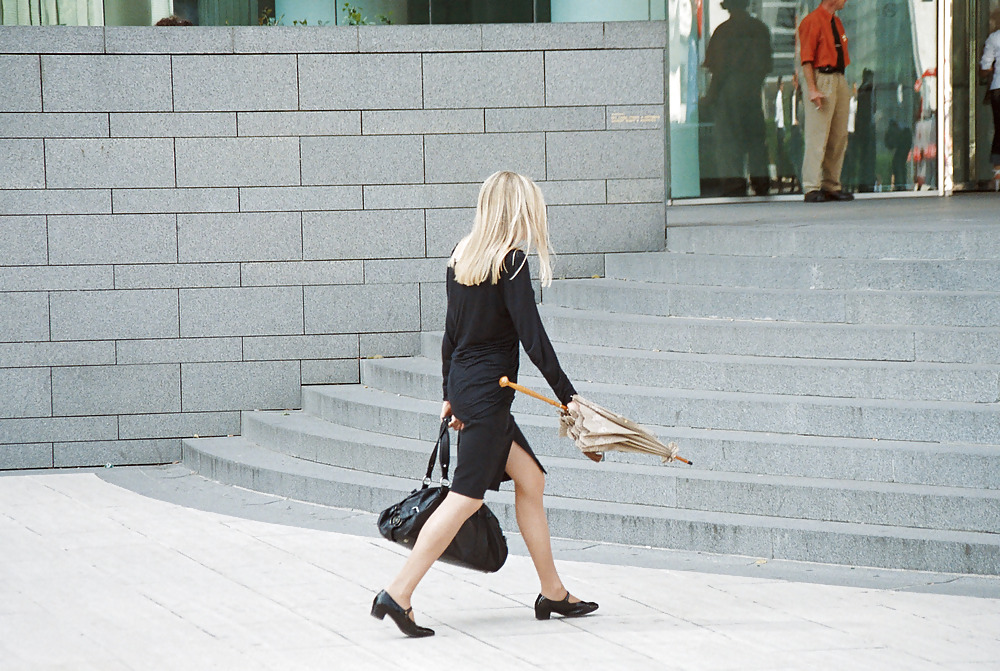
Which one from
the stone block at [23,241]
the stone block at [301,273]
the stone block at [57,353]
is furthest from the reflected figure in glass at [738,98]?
the stone block at [23,241]

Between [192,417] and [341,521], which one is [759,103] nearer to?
[192,417]

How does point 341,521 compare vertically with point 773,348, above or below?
below

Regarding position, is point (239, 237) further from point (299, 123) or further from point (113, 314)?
point (113, 314)

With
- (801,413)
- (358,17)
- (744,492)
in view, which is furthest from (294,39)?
(744,492)

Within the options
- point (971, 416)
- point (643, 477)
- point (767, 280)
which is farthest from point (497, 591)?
point (767, 280)

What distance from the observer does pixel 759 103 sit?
1547cm

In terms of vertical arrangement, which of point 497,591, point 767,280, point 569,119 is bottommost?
point 497,591

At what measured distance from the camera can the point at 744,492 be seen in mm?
6836

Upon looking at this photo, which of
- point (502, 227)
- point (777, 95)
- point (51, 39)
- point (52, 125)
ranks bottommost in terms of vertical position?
point (502, 227)

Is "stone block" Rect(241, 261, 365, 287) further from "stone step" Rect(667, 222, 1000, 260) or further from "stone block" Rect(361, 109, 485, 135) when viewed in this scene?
"stone step" Rect(667, 222, 1000, 260)

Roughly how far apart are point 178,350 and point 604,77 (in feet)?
12.6

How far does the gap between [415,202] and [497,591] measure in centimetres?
453

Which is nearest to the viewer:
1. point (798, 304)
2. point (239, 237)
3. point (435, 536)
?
point (435, 536)

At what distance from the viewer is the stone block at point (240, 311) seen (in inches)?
385
